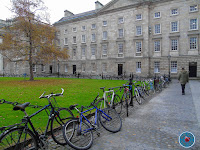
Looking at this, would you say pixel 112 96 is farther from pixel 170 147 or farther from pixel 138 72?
pixel 138 72

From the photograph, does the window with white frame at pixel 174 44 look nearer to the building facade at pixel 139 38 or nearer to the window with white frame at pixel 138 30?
the building facade at pixel 139 38

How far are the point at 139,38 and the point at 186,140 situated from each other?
30143 millimetres

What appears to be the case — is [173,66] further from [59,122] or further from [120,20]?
[59,122]

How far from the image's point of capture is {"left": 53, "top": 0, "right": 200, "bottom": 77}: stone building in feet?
93.0

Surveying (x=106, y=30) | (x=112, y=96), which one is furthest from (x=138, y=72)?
(x=112, y=96)

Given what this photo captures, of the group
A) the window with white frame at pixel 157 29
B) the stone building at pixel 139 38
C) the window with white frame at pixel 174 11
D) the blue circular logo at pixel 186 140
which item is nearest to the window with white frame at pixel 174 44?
the stone building at pixel 139 38

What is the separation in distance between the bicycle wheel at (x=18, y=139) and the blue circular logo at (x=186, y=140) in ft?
12.4

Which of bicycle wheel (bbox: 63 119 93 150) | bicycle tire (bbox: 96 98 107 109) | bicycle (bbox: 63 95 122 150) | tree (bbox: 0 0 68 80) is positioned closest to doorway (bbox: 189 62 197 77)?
tree (bbox: 0 0 68 80)

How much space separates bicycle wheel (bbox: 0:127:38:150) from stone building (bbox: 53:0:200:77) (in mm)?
27638

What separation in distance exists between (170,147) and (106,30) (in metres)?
35.2

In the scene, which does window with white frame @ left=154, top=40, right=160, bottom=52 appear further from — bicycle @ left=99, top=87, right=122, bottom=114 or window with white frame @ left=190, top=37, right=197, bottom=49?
bicycle @ left=99, top=87, right=122, bottom=114

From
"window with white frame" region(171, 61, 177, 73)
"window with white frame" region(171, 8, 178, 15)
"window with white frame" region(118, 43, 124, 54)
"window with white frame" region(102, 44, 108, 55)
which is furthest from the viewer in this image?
"window with white frame" region(102, 44, 108, 55)

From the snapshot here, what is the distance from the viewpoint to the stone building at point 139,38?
28359 millimetres

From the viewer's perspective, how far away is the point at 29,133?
11.1 ft
